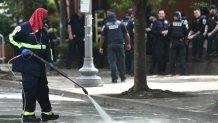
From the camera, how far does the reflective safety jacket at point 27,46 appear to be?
10.6 metres

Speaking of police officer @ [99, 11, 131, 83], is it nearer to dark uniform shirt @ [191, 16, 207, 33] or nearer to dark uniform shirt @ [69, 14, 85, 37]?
dark uniform shirt @ [191, 16, 207, 33]

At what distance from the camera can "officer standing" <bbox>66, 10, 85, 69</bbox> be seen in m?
21.8

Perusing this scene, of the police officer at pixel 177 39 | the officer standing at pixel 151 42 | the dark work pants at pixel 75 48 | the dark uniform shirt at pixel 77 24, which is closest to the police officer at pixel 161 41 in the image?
the officer standing at pixel 151 42

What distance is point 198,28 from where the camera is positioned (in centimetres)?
1981

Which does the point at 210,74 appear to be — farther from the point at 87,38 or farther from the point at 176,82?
the point at 87,38

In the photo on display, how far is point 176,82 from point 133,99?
13.6 feet

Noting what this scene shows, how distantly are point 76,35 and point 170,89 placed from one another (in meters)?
7.09

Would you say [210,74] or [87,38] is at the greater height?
[87,38]

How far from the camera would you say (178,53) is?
65.1 ft

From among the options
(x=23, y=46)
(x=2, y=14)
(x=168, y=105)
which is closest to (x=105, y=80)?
(x=168, y=105)

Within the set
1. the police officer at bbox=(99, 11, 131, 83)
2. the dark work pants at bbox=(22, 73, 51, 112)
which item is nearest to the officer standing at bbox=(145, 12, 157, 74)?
the police officer at bbox=(99, 11, 131, 83)

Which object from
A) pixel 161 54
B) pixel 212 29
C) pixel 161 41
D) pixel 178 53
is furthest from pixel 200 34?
pixel 161 54

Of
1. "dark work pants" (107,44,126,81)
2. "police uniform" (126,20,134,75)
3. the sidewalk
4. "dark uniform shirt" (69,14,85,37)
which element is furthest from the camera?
"dark uniform shirt" (69,14,85,37)

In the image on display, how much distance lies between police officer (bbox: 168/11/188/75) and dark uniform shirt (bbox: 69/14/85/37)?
3515 mm
